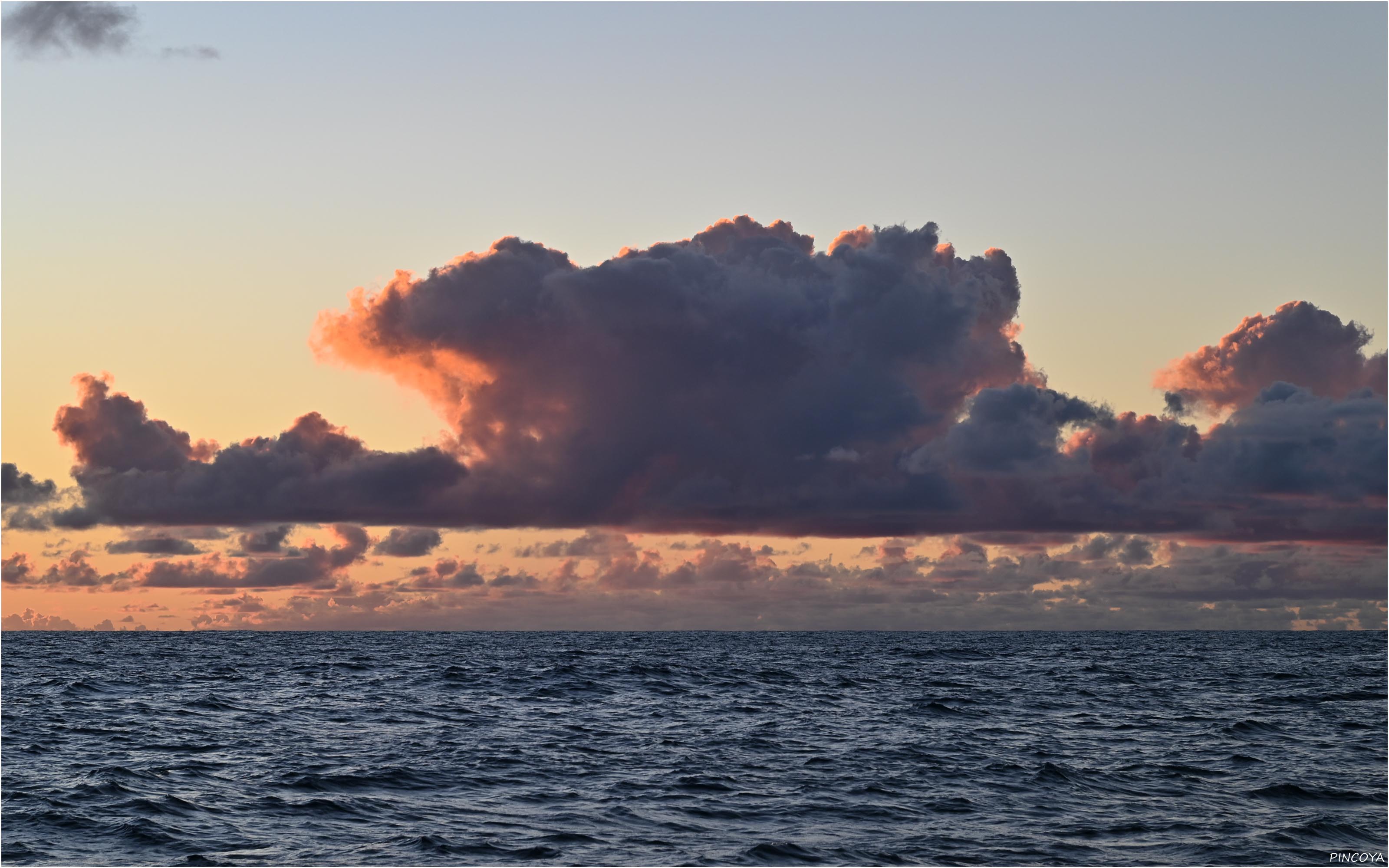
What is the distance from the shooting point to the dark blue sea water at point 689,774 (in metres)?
33.8

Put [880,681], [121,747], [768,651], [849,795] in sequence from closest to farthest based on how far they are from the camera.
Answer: [849,795]
[121,747]
[880,681]
[768,651]

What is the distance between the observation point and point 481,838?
34344mm

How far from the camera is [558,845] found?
111 ft

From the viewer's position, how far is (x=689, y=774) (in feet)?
147

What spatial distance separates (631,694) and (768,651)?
112779mm

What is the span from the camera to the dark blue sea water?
1331 inches

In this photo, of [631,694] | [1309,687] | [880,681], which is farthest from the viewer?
[880,681]

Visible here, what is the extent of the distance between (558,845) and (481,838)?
230 centimetres

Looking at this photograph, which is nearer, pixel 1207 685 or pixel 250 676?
pixel 1207 685

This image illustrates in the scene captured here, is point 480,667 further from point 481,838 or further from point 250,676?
point 481,838

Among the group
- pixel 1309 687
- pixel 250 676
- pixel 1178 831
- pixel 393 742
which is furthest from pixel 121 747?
pixel 1309 687

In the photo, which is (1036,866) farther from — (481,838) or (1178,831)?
(481,838)

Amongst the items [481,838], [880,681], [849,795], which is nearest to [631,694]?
[880,681]

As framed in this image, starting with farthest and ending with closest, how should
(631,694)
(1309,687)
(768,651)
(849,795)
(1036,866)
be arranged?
(768,651) → (1309,687) → (631,694) → (849,795) → (1036,866)
